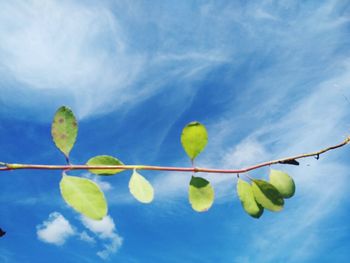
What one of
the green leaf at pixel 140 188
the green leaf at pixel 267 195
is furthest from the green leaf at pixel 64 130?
the green leaf at pixel 267 195

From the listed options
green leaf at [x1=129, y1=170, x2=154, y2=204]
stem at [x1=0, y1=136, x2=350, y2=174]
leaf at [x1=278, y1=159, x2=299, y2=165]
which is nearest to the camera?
stem at [x1=0, y1=136, x2=350, y2=174]

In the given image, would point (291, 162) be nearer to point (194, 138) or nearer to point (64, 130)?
Result: point (194, 138)

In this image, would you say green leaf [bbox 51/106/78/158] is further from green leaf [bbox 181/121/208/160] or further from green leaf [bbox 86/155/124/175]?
green leaf [bbox 181/121/208/160]

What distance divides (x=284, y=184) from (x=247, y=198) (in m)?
0.11

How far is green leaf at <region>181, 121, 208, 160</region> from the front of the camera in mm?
778

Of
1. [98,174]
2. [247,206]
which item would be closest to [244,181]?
[247,206]

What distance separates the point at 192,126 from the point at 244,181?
156 mm

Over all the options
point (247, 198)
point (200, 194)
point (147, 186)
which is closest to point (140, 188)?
point (147, 186)

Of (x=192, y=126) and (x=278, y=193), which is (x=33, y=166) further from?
(x=278, y=193)

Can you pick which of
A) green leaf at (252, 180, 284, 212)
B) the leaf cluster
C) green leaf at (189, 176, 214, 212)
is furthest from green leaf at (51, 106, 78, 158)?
green leaf at (252, 180, 284, 212)

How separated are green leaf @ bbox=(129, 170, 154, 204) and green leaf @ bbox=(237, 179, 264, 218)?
18 centimetres

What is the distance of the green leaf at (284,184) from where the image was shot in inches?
35.1

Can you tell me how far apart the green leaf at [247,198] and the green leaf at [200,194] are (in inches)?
2.5

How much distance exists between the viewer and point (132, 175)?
75 cm
